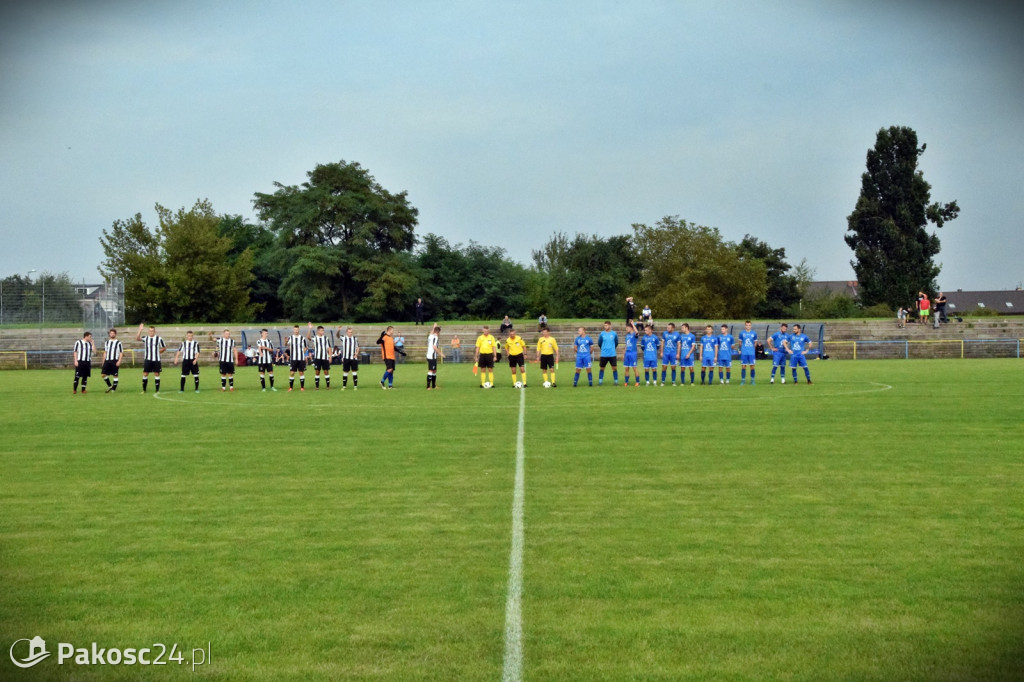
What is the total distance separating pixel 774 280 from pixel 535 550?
7894 cm

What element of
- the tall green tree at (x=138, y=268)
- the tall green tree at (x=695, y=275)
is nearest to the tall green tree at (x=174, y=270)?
the tall green tree at (x=138, y=268)

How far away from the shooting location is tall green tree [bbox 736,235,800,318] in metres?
82.2

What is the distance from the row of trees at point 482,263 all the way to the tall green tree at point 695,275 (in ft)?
0.33

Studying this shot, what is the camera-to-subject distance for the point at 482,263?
79312 millimetres

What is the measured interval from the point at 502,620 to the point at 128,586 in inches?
104

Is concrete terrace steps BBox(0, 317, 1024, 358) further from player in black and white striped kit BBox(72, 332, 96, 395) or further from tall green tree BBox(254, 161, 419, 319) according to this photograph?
player in black and white striped kit BBox(72, 332, 96, 395)

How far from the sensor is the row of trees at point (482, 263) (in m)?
69.4

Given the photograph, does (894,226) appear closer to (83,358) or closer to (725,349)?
(725,349)

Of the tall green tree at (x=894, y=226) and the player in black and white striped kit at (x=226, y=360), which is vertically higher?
the tall green tree at (x=894, y=226)

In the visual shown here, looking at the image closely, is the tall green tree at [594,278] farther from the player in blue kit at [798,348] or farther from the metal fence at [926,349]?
the player in blue kit at [798,348]

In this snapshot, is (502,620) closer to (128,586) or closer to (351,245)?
(128,586)

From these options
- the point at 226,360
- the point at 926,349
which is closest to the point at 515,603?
the point at 226,360

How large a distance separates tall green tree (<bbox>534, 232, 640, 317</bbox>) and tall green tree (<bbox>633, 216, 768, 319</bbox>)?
212 centimetres

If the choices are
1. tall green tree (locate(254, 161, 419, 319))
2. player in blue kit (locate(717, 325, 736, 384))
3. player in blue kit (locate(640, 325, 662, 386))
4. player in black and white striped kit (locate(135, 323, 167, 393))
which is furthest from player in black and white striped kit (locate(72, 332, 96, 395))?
tall green tree (locate(254, 161, 419, 319))
